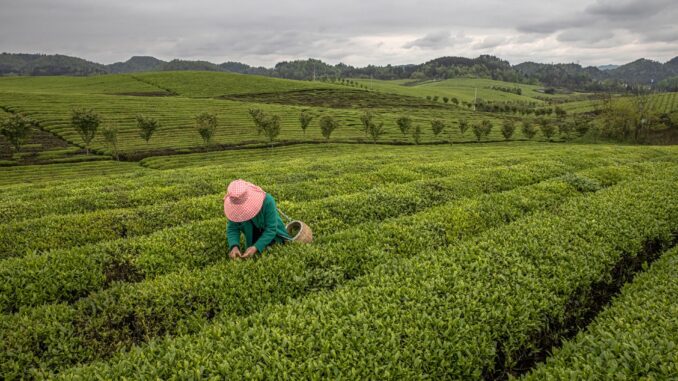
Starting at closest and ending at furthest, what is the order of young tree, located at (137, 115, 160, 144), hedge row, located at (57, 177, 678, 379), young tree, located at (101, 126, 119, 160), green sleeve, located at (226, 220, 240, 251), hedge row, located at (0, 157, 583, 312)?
hedge row, located at (57, 177, 678, 379), hedge row, located at (0, 157, 583, 312), green sleeve, located at (226, 220, 240, 251), young tree, located at (101, 126, 119, 160), young tree, located at (137, 115, 160, 144)

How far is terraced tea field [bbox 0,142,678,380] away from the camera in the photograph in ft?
21.4

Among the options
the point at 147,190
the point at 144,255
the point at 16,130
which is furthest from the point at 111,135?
the point at 144,255

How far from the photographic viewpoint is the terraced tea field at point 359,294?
257 inches

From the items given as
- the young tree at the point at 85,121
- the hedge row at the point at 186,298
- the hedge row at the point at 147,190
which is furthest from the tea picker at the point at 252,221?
the young tree at the point at 85,121

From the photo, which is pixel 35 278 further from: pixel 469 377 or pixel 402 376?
pixel 469 377

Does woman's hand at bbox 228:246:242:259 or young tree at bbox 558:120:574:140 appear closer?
woman's hand at bbox 228:246:242:259

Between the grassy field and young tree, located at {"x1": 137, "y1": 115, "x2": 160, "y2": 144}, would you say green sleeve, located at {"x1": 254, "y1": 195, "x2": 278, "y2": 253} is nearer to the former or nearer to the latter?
the grassy field

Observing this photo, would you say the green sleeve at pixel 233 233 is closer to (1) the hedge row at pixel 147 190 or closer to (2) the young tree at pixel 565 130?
(1) the hedge row at pixel 147 190

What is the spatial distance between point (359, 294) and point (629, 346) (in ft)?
16.2

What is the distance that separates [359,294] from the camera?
8.30 metres

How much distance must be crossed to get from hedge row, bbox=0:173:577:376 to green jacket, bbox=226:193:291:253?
0.47 m

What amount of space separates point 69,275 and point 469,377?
33.3 ft

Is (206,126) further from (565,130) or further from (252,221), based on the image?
(565,130)

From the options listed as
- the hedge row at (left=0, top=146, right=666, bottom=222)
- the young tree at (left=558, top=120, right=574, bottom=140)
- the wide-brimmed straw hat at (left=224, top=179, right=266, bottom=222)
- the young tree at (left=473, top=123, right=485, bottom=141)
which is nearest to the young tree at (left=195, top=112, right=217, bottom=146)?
the hedge row at (left=0, top=146, right=666, bottom=222)
